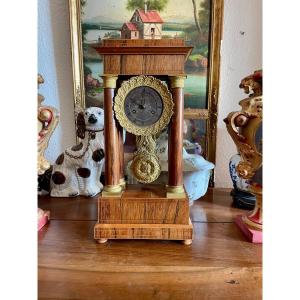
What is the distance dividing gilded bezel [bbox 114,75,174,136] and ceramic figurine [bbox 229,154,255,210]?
0.26m

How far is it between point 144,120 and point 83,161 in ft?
0.88

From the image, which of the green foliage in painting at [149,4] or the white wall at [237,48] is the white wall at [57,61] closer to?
the green foliage in painting at [149,4]

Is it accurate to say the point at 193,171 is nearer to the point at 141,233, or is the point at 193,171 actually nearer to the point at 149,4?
the point at 141,233

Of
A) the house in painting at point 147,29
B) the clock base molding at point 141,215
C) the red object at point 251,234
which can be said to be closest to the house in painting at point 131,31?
the house in painting at point 147,29

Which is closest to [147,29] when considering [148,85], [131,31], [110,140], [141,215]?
[131,31]

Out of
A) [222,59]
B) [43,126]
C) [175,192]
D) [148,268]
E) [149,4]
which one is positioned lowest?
[148,268]

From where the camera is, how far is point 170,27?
0.86 metres

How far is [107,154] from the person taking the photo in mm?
613

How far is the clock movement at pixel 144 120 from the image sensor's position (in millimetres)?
589

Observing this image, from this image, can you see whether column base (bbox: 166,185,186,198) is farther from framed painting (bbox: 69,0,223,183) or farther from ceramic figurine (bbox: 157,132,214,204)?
framed painting (bbox: 69,0,223,183)

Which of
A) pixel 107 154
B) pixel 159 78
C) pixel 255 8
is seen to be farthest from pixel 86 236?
pixel 255 8

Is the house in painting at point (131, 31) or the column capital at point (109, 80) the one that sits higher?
the house in painting at point (131, 31)

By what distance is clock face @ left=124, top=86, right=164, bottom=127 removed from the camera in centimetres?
61

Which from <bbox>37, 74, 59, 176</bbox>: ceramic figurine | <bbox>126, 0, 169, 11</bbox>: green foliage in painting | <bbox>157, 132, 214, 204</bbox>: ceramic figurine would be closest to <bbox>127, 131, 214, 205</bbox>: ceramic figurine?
<bbox>157, 132, 214, 204</bbox>: ceramic figurine
